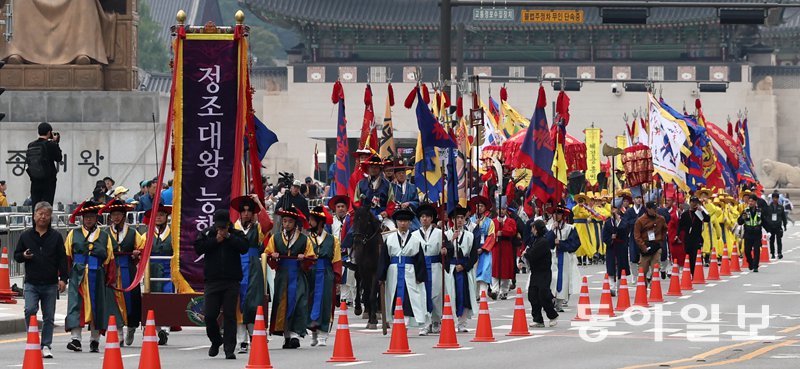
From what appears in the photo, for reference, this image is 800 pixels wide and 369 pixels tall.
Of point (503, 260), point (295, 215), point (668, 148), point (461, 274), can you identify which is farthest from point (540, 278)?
point (668, 148)

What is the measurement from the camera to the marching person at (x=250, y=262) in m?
18.6

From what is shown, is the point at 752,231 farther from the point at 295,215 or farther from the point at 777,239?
the point at 295,215

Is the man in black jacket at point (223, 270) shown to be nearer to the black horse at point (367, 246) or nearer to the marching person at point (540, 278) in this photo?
the black horse at point (367, 246)

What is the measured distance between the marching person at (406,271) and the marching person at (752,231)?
16.5 m

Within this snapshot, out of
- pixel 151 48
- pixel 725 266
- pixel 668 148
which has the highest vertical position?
pixel 151 48

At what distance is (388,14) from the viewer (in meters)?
80.1

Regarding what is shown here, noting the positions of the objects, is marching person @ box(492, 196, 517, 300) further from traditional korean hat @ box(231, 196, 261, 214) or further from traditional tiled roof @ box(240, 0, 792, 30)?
traditional tiled roof @ box(240, 0, 792, 30)

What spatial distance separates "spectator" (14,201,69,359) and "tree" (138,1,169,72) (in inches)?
3235

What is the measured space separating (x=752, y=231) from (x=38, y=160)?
17399 millimetres

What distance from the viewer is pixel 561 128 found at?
110ft

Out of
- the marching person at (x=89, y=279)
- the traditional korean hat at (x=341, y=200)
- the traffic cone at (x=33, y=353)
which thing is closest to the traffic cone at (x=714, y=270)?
the traditional korean hat at (x=341, y=200)

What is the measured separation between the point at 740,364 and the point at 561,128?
627 inches

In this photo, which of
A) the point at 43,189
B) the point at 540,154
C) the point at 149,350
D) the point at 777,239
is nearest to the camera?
the point at 149,350

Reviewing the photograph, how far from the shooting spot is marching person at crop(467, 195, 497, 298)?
2652 cm
